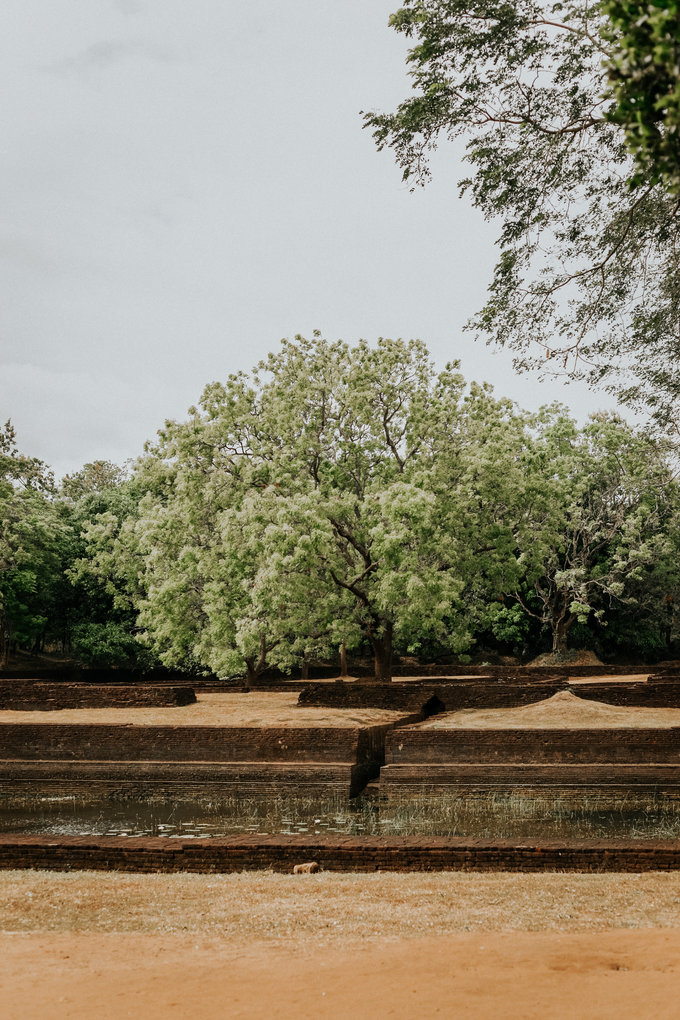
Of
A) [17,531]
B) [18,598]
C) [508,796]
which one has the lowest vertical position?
[508,796]

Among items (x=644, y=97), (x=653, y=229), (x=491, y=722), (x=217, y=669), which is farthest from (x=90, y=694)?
(x=644, y=97)

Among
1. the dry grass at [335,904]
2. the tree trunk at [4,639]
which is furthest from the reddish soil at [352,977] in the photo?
the tree trunk at [4,639]

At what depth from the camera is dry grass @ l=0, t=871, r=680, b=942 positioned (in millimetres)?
5871

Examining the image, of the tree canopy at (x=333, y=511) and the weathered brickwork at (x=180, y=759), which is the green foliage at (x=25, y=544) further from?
the weathered brickwork at (x=180, y=759)

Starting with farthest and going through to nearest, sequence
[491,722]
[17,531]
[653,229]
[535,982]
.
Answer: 1. [17,531]
2. [491,722]
3. [653,229]
4. [535,982]

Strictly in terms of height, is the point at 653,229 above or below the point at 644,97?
above

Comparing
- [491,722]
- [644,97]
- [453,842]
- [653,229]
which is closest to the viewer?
[644,97]

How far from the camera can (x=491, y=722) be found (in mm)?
16828

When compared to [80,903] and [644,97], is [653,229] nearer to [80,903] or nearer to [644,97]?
[644,97]

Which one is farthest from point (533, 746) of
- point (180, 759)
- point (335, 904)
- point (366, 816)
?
point (335, 904)

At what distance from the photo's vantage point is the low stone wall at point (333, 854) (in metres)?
8.00

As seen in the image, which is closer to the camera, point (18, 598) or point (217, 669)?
point (217, 669)

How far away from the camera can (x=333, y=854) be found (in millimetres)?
8391

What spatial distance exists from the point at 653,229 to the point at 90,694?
1521 centimetres
